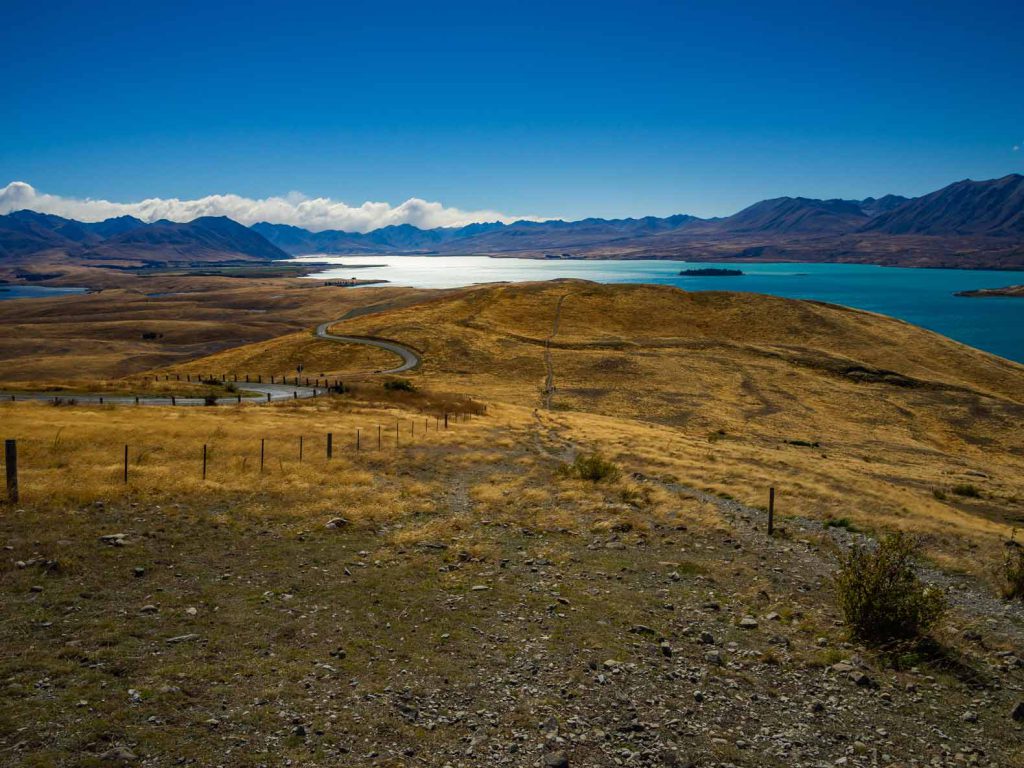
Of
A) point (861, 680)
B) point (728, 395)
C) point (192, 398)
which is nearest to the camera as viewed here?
point (861, 680)

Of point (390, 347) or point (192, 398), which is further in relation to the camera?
point (390, 347)

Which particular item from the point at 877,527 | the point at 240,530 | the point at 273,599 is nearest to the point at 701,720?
the point at 273,599

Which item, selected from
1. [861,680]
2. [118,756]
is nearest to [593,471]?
[861,680]

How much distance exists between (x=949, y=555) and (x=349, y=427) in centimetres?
3216

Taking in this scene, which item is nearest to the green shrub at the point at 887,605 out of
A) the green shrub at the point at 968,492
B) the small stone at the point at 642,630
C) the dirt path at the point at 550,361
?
the small stone at the point at 642,630

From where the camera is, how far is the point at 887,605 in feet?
46.6

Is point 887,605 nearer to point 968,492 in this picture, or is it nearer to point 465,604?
point 465,604

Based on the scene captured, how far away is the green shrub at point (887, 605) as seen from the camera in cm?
1405

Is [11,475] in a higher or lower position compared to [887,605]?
higher

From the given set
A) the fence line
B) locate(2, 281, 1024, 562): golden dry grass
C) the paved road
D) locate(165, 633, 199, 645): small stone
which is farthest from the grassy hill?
the paved road

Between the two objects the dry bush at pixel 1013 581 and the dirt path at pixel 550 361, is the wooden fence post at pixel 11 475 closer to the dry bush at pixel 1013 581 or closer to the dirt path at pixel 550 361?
the dry bush at pixel 1013 581

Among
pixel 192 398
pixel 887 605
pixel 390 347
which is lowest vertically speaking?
pixel 192 398

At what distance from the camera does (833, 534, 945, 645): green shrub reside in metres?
14.1

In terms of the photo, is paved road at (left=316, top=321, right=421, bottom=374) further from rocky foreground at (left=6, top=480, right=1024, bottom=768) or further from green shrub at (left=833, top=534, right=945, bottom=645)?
green shrub at (left=833, top=534, right=945, bottom=645)
